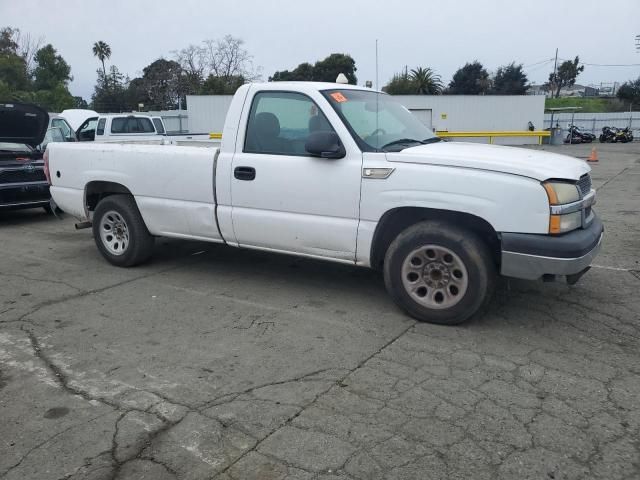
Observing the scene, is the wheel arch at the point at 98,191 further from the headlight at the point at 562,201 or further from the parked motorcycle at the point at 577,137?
the parked motorcycle at the point at 577,137

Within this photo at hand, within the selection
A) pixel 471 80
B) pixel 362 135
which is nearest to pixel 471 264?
pixel 362 135

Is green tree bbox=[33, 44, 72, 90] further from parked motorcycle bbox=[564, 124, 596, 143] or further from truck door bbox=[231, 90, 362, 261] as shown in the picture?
truck door bbox=[231, 90, 362, 261]

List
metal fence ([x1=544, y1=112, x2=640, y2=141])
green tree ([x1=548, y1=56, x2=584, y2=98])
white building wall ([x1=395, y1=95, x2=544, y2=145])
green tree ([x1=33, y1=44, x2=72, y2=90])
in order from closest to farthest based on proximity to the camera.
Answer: white building wall ([x1=395, y1=95, x2=544, y2=145]) < metal fence ([x1=544, y1=112, x2=640, y2=141]) < green tree ([x1=33, y1=44, x2=72, y2=90]) < green tree ([x1=548, y1=56, x2=584, y2=98])

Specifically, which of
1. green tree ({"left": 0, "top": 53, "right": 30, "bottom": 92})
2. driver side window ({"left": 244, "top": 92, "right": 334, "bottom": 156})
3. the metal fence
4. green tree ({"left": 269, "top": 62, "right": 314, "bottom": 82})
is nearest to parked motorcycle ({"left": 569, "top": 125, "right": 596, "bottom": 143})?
the metal fence

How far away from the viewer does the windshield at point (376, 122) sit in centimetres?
477

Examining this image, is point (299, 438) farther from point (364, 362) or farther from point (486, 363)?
point (486, 363)

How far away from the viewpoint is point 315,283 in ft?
18.7

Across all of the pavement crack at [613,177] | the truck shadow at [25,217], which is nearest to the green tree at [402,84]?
the pavement crack at [613,177]

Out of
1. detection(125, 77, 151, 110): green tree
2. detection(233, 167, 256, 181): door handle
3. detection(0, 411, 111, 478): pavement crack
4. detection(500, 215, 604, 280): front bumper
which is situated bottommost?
detection(0, 411, 111, 478): pavement crack

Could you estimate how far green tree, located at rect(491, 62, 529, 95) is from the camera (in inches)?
2977

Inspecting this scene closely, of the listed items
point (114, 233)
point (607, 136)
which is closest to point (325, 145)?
point (114, 233)

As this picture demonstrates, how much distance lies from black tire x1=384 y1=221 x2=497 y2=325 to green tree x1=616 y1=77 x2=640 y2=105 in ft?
217

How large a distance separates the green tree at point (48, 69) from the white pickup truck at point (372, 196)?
179 feet

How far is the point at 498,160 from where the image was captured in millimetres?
4184
